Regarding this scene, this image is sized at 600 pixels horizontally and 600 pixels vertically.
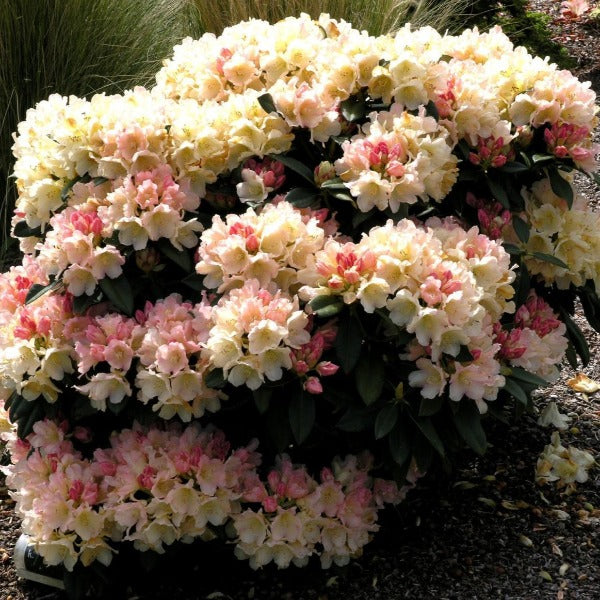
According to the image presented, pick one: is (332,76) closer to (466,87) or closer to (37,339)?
(466,87)

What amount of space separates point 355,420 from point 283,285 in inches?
12.5

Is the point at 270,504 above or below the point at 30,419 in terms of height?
below

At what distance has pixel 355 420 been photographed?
2156mm

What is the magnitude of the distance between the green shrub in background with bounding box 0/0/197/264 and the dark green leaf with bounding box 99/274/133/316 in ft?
5.59

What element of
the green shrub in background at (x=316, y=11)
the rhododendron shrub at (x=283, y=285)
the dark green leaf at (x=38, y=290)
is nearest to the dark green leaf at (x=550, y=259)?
the rhododendron shrub at (x=283, y=285)

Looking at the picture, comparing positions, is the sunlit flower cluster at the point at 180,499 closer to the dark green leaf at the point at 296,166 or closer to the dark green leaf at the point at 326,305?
the dark green leaf at the point at 326,305

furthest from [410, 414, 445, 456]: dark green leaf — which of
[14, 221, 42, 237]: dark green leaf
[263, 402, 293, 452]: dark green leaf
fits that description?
[14, 221, 42, 237]: dark green leaf

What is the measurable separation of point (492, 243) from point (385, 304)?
1.02 ft

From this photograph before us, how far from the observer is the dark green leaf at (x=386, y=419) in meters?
2.09

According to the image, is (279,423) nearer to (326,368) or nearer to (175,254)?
(326,368)

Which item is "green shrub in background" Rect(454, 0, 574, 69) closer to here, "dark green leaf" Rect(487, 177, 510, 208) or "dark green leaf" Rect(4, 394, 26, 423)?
"dark green leaf" Rect(487, 177, 510, 208)

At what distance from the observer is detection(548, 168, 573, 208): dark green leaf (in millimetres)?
2475

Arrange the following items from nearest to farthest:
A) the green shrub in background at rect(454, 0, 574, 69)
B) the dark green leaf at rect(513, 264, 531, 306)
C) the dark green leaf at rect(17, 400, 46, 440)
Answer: the dark green leaf at rect(17, 400, 46, 440)
the dark green leaf at rect(513, 264, 531, 306)
the green shrub in background at rect(454, 0, 574, 69)

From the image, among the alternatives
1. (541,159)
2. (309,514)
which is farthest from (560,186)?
(309,514)
